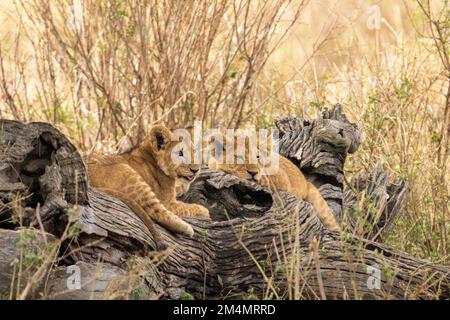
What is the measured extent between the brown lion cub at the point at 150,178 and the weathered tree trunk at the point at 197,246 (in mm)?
111

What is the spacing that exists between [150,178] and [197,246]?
1079 mm

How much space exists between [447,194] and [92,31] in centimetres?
362

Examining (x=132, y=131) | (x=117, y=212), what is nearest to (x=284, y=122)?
(x=132, y=131)

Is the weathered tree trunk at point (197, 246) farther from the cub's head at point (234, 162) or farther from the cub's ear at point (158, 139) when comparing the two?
the cub's head at point (234, 162)

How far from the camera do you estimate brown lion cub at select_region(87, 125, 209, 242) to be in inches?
247

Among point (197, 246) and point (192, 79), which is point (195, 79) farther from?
point (197, 246)

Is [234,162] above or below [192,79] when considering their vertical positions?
below

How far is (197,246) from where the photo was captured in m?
6.26

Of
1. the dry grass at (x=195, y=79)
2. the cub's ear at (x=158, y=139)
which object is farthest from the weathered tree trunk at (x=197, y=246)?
the dry grass at (x=195, y=79)

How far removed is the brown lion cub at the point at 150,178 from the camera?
6273 mm

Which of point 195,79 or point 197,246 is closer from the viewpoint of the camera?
point 197,246

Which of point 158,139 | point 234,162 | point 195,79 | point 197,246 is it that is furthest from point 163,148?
point 195,79
